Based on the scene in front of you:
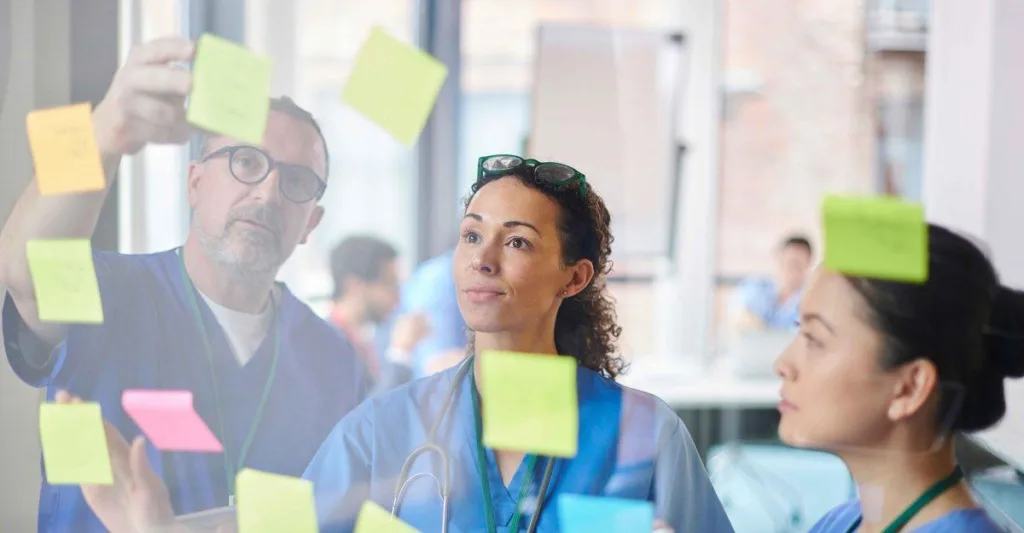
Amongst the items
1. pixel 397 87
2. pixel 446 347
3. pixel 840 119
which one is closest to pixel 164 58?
pixel 397 87

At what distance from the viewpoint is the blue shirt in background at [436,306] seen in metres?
0.95

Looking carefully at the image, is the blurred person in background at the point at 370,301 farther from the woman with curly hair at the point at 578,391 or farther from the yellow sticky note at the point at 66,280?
the yellow sticky note at the point at 66,280

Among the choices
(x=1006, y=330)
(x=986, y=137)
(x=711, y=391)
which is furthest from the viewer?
(x=711, y=391)

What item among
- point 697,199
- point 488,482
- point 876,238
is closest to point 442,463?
point 488,482

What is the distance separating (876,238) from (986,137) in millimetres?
195

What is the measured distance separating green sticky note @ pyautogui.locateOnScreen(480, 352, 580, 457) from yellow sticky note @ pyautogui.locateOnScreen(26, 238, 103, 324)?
22.1 inches

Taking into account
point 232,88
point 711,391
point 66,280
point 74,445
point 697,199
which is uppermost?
point 232,88

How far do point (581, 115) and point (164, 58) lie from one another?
514 millimetres

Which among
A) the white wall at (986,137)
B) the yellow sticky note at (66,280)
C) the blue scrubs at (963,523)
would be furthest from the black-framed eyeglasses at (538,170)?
the yellow sticky note at (66,280)

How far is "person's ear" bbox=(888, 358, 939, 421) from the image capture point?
0.74 metres

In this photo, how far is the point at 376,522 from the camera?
94 cm

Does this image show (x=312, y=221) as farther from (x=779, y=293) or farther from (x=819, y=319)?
(x=779, y=293)

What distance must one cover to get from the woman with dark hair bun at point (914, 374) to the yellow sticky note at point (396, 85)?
1.56 ft

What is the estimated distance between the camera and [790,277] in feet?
3.37
